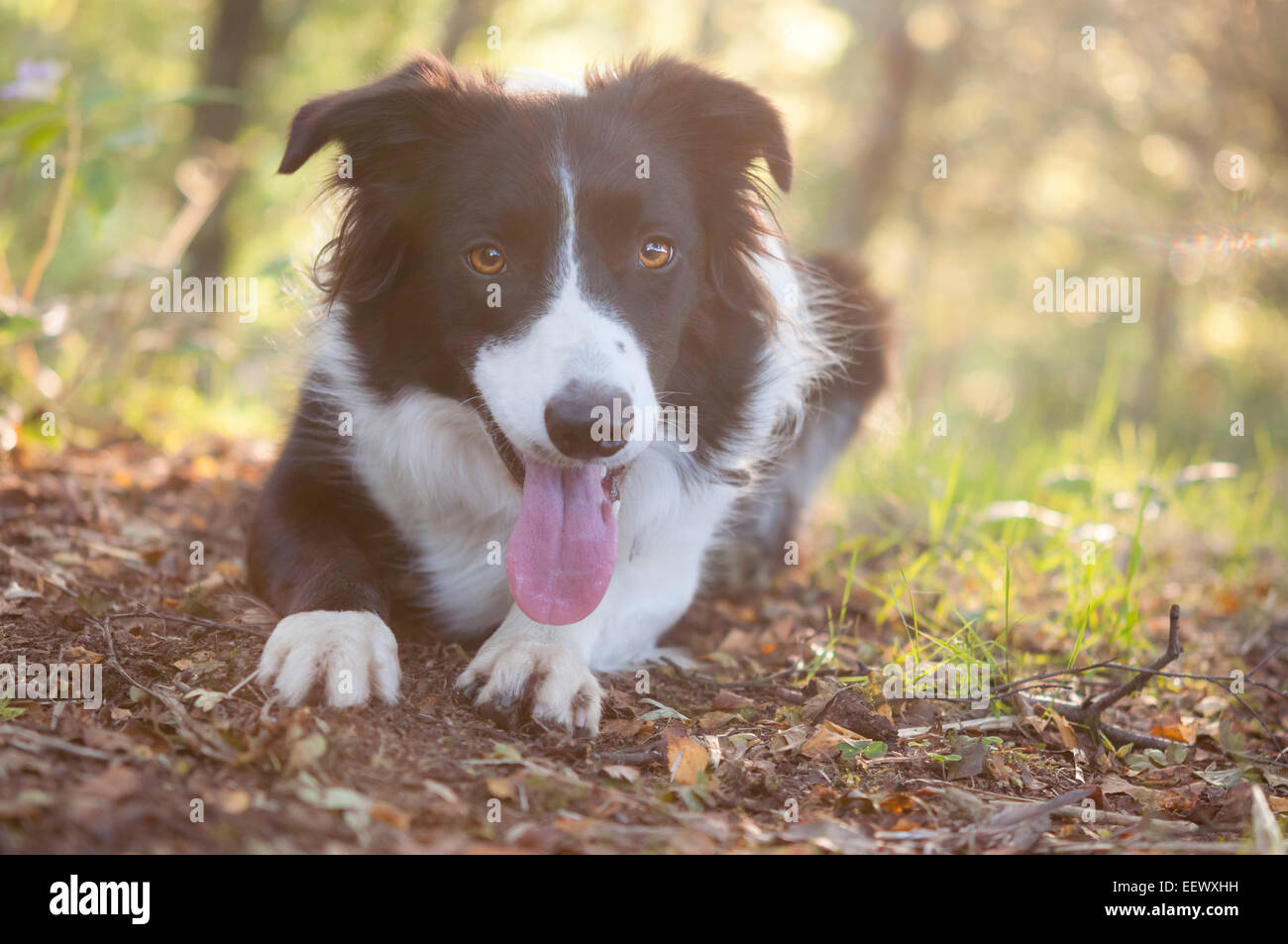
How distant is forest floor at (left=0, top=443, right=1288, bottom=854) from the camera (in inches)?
79.4

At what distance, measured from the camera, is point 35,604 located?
2.99 m

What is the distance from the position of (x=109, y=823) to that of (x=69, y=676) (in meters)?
0.88

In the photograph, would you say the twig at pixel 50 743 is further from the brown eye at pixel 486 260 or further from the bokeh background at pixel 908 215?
the bokeh background at pixel 908 215

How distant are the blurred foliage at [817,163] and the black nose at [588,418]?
150 cm

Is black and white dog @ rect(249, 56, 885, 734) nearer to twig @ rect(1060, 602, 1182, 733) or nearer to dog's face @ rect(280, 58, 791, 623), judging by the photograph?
dog's face @ rect(280, 58, 791, 623)

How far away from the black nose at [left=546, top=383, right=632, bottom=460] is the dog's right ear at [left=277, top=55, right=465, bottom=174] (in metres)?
1.11

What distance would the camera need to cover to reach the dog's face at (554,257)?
2.71m

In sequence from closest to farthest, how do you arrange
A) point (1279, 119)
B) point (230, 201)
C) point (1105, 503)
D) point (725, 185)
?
point (725, 185), point (1105, 503), point (230, 201), point (1279, 119)

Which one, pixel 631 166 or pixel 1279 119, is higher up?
pixel 1279 119

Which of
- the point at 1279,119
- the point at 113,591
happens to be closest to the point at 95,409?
the point at 113,591

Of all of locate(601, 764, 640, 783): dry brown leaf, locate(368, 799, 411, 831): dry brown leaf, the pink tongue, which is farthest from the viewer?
the pink tongue

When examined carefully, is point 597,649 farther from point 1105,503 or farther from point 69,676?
point 1105,503

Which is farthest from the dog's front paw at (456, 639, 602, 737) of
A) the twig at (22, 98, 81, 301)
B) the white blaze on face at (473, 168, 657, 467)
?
the twig at (22, 98, 81, 301)
